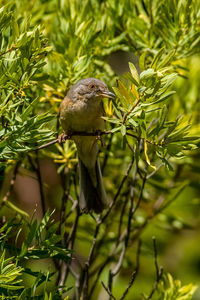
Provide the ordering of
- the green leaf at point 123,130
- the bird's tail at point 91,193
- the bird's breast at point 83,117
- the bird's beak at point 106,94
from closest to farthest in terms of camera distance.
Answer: the green leaf at point 123,130 < the bird's tail at point 91,193 < the bird's beak at point 106,94 < the bird's breast at point 83,117

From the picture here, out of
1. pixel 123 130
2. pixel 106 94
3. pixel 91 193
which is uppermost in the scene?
pixel 106 94

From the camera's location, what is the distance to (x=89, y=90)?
9.09ft

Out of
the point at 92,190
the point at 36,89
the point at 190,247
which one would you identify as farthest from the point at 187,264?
the point at 36,89

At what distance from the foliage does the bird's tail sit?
0.19 feet

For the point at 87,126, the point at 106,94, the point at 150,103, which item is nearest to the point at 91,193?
the point at 87,126

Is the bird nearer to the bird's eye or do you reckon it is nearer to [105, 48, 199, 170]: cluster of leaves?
the bird's eye

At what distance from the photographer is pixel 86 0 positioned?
261 centimetres

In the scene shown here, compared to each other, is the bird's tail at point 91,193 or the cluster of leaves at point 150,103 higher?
the cluster of leaves at point 150,103

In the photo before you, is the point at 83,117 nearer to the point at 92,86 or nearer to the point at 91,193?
the point at 92,86

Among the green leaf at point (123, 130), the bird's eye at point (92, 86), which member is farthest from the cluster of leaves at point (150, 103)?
the bird's eye at point (92, 86)

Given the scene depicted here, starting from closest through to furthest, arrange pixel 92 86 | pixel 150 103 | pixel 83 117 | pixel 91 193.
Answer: pixel 150 103, pixel 91 193, pixel 92 86, pixel 83 117

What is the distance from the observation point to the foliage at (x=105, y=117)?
172 cm

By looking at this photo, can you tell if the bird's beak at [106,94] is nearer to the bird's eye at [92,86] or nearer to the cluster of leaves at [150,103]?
the bird's eye at [92,86]

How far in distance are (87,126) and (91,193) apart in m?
0.41
